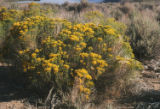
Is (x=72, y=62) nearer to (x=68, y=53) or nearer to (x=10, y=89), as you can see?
(x=68, y=53)

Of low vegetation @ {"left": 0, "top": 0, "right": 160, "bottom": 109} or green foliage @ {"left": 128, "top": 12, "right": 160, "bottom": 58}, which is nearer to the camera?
low vegetation @ {"left": 0, "top": 0, "right": 160, "bottom": 109}

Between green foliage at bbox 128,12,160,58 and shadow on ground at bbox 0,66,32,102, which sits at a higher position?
green foliage at bbox 128,12,160,58

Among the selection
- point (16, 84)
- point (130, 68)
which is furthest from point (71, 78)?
point (16, 84)

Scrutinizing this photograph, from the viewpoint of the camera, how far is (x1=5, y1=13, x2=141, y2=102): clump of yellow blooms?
12.6 feet

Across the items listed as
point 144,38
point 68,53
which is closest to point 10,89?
point 68,53

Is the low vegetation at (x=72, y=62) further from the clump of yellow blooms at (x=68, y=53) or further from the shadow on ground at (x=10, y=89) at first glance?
the shadow on ground at (x=10, y=89)

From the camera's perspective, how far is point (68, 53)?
4168 mm

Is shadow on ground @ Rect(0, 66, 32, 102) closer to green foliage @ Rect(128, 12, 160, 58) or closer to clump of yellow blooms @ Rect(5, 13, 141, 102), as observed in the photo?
clump of yellow blooms @ Rect(5, 13, 141, 102)

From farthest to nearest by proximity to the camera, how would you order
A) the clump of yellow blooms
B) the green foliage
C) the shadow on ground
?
the green foliage, the shadow on ground, the clump of yellow blooms

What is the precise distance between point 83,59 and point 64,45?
1.72ft

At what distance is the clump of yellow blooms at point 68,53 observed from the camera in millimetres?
3842

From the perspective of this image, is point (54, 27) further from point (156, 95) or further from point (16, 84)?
point (156, 95)

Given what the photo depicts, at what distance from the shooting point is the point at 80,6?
2272 centimetres

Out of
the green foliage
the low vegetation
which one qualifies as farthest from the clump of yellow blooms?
the green foliage
